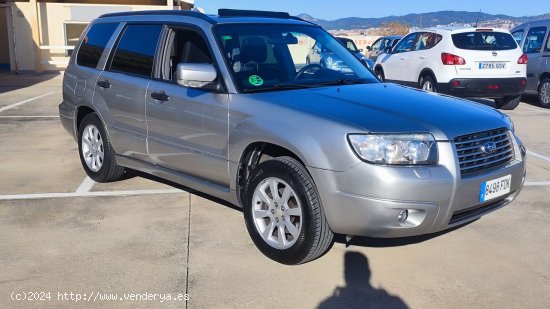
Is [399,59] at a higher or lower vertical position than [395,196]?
higher

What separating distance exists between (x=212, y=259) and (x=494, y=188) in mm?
2017

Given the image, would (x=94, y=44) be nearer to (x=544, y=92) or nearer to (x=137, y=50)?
(x=137, y=50)

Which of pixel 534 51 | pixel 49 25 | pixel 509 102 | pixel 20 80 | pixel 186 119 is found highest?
pixel 49 25

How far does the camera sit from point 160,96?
4609 millimetres

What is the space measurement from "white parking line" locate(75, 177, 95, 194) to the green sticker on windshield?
237cm

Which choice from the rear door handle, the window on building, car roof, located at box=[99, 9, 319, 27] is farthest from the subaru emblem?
the window on building

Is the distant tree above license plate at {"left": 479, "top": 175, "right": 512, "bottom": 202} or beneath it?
above

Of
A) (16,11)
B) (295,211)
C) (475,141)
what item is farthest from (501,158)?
(16,11)

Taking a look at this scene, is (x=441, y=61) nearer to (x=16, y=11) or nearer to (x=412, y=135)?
(x=412, y=135)

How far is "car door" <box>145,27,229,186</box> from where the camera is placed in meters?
4.18

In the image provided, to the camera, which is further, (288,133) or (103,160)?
(103,160)

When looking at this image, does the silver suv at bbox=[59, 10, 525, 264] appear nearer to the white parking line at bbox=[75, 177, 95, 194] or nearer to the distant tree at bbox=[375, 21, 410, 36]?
the white parking line at bbox=[75, 177, 95, 194]

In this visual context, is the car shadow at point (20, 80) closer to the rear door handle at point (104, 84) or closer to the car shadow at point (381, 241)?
the rear door handle at point (104, 84)

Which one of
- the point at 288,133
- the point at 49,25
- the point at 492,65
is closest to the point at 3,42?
the point at 49,25
